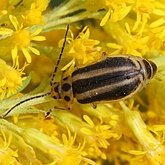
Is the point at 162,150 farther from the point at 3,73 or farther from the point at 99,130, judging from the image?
the point at 3,73

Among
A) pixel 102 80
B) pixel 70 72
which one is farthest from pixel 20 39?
pixel 102 80

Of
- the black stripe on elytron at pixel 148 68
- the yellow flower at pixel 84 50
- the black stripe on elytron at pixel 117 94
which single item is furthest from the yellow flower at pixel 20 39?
the black stripe on elytron at pixel 148 68

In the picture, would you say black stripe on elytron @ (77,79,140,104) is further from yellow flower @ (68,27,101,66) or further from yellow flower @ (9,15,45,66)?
yellow flower @ (9,15,45,66)

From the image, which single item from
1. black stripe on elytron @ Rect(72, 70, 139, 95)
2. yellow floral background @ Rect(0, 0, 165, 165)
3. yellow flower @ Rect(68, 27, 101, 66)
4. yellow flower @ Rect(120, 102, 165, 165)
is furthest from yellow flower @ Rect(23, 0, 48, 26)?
yellow flower @ Rect(120, 102, 165, 165)

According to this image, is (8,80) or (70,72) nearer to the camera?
(8,80)

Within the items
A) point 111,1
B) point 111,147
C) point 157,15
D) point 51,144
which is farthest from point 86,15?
point 111,147

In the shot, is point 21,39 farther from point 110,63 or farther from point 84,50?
point 110,63
